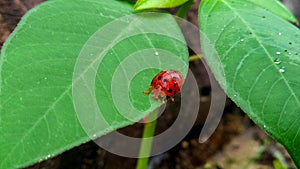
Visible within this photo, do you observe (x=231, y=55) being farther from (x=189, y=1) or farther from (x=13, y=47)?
(x=13, y=47)

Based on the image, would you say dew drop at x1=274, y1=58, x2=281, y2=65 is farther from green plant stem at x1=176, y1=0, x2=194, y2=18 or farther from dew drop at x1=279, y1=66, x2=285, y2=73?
green plant stem at x1=176, y1=0, x2=194, y2=18

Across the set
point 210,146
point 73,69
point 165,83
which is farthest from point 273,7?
point 210,146

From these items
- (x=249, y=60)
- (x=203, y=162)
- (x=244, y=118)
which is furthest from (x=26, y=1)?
(x=244, y=118)

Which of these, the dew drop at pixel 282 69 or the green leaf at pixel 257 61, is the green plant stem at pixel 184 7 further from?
the dew drop at pixel 282 69

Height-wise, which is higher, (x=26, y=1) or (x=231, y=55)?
(x=231, y=55)

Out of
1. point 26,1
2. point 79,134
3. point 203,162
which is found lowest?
point 203,162

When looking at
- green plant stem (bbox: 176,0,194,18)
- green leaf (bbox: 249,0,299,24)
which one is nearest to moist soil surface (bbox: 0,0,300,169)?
green plant stem (bbox: 176,0,194,18)

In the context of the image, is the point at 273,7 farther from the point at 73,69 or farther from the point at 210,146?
the point at 210,146
